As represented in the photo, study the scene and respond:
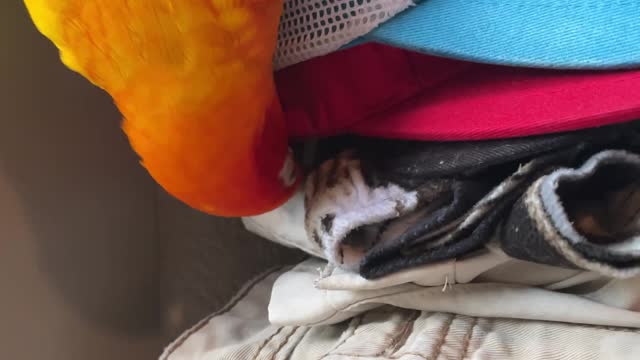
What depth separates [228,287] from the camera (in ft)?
2.63

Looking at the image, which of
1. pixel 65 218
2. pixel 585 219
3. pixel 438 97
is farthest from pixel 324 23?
pixel 65 218

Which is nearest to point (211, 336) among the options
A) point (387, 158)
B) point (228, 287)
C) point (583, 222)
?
point (228, 287)

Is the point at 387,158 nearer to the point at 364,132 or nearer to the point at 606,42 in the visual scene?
the point at 364,132

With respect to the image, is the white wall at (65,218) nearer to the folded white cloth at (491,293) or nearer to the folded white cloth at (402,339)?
the folded white cloth at (402,339)

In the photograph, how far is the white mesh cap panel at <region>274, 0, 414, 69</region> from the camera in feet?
1.62

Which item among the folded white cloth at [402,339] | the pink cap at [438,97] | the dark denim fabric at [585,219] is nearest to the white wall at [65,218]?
the folded white cloth at [402,339]

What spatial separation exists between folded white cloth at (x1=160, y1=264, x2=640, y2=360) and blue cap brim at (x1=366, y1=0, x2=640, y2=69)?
17 cm

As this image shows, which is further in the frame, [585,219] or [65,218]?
[65,218]

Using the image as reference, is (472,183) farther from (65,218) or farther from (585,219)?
(65,218)

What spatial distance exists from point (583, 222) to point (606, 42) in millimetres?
104

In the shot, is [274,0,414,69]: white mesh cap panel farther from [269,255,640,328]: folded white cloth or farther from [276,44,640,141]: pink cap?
[269,255,640,328]: folded white cloth

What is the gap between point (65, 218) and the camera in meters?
0.69

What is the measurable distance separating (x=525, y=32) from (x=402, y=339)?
0.73 feet

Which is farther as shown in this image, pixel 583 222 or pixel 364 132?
pixel 364 132
